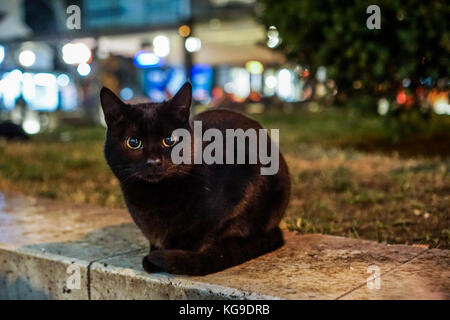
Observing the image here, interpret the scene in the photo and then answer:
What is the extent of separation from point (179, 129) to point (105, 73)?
19543mm

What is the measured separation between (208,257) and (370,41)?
12.9ft

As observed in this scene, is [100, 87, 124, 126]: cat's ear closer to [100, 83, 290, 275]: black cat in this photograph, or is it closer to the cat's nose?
[100, 83, 290, 275]: black cat

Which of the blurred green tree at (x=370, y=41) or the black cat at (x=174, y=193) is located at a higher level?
the blurred green tree at (x=370, y=41)

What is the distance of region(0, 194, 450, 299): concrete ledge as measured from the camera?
2309 millimetres

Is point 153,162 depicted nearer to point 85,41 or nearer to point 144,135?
point 144,135

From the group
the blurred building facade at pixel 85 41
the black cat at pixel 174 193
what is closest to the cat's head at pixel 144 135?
the black cat at pixel 174 193

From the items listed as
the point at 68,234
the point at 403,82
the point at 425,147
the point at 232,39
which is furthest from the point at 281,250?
the point at 232,39

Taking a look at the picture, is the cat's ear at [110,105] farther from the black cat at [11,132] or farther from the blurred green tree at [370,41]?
the black cat at [11,132]

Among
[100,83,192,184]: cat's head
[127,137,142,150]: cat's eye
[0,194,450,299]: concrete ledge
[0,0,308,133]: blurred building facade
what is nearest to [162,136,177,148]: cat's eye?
[100,83,192,184]: cat's head

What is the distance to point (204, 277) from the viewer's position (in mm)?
2494

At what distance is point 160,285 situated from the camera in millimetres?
2504

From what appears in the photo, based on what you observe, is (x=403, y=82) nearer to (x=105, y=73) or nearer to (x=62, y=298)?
(x=62, y=298)

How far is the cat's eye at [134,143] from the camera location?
253 centimetres
